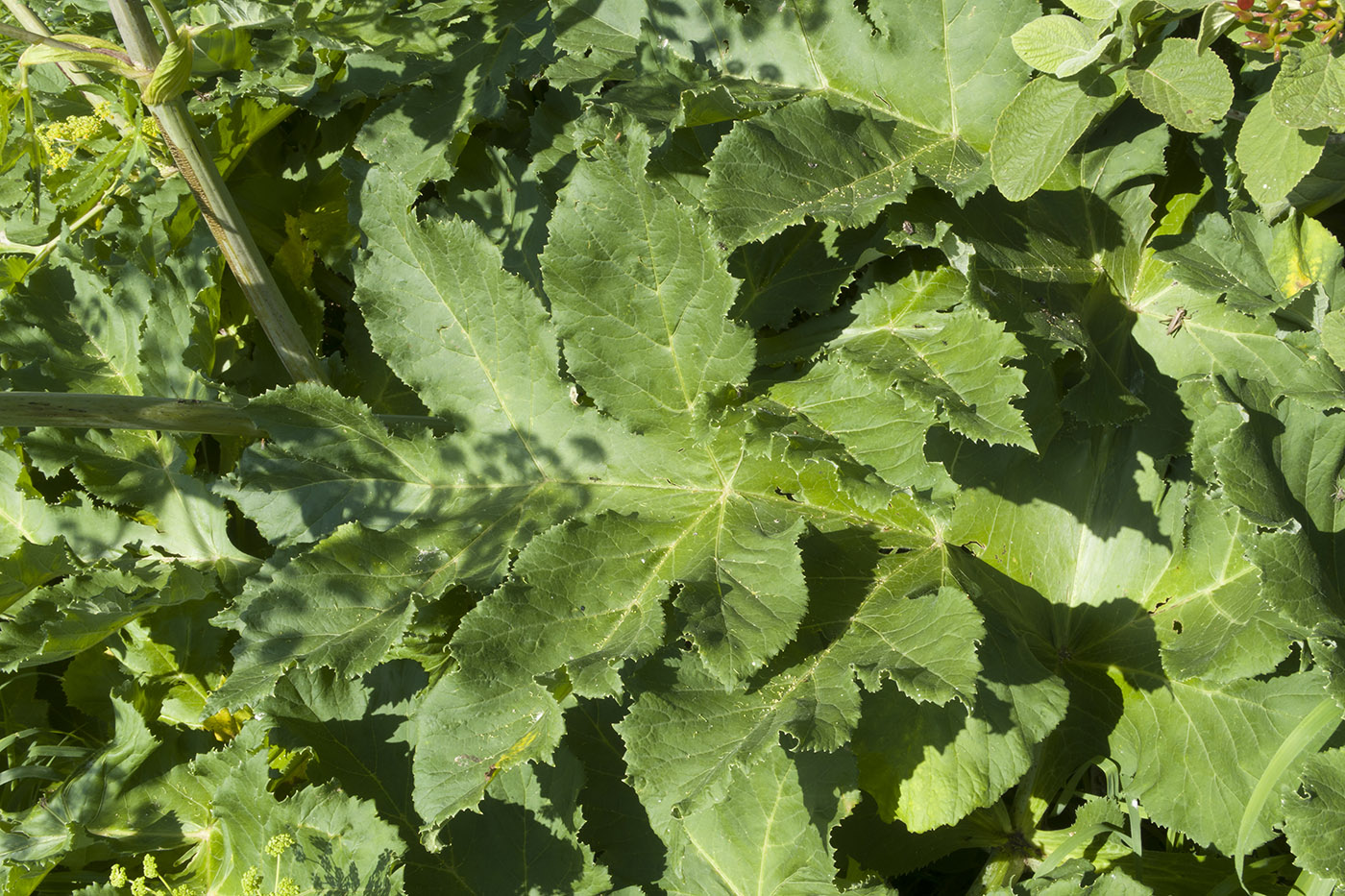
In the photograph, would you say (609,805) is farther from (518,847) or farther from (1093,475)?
→ (1093,475)

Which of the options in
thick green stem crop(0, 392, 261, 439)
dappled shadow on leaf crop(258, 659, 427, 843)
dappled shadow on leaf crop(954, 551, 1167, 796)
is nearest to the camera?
thick green stem crop(0, 392, 261, 439)

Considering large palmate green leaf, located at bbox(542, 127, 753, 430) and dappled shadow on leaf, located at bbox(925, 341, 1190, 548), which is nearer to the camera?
large palmate green leaf, located at bbox(542, 127, 753, 430)

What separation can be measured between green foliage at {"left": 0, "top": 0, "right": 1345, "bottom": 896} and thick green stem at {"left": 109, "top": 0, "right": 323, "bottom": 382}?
21 cm

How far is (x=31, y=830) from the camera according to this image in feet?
9.98

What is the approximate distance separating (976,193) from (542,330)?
1.15m

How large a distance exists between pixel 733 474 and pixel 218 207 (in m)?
1.46

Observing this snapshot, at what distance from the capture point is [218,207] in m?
2.66

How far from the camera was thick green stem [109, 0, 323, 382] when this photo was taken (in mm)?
2322

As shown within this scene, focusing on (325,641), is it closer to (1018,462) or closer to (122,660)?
(122,660)

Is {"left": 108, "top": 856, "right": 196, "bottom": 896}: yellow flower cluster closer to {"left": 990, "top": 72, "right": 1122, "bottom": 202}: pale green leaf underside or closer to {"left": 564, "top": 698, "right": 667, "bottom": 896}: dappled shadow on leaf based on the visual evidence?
→ {"left": 564, "top": 698, "right": 667, "bottom": 896}: dappled shadow on leaf

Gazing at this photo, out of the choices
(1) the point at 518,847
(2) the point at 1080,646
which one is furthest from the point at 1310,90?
(1) the point at 518,847

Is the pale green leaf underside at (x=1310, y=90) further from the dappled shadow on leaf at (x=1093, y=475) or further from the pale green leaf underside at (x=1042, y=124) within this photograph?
the dappled shadow on leaf at (x=1093, y=475)

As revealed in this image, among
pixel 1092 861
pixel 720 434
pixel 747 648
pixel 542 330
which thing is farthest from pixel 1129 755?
pixel 542 330

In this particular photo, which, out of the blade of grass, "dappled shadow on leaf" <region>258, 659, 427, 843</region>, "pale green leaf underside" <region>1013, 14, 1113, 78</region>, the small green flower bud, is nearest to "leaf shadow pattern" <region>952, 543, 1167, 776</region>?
the blade of grass
